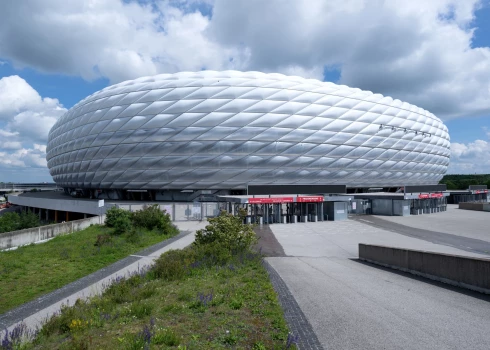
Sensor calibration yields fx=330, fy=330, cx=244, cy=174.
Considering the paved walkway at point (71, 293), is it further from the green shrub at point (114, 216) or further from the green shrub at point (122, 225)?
the green shrub at point (114, 216)

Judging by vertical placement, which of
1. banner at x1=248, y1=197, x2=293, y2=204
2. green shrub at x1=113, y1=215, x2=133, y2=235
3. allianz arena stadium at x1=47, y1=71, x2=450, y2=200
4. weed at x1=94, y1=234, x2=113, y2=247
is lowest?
weed at x1=94, y1=234, x2=113, y2=247

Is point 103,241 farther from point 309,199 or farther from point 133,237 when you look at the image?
point 309,199

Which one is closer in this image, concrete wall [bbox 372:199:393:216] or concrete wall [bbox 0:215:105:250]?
concrete wall [bbox 0:215:105:250]

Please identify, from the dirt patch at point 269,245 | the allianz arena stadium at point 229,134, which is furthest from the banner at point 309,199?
the allianz arena stadium at point 229,134

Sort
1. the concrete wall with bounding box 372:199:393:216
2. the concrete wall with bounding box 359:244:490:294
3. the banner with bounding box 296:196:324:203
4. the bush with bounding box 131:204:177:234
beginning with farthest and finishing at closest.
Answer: the concrete wall with bounding box 372:199:393:216 < the banner with bounding box 296:196:324:203 < the bush with bounding box 131:204:177:234 < the concrete wall with bounding box 359:244:490:294

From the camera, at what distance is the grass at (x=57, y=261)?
947 centimetres

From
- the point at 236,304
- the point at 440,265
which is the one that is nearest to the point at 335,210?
the point at 440,265

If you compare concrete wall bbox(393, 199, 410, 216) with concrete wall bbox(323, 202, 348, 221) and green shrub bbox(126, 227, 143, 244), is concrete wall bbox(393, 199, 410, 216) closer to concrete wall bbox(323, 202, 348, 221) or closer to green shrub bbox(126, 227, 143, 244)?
concrete wall bbox(323, 202, 348, 221)

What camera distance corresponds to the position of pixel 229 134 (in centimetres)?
3638

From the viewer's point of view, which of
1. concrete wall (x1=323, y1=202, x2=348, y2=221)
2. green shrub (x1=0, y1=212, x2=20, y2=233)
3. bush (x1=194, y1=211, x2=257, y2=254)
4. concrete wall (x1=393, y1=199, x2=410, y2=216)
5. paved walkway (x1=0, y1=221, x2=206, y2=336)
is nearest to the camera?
paved walkway (x1=0, y1=221, x2=206, y2=336)

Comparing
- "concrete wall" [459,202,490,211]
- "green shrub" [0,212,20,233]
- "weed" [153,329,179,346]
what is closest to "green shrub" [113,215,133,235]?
"green shrub" [0,212,20,233]

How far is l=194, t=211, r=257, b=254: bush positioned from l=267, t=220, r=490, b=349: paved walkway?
121 cm

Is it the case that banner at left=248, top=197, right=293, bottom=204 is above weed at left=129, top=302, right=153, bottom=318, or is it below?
above

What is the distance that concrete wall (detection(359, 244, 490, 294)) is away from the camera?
25.2 ft
